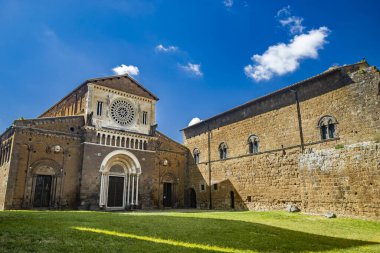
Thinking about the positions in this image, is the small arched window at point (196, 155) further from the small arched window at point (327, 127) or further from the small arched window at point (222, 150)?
the small arched window at point (327, 127)

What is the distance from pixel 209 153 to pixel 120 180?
9457mm

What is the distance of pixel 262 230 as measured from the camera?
1169 centimetres

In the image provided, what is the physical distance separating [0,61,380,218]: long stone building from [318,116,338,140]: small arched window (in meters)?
0.07

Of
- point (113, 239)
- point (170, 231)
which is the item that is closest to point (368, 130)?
point (170, 231)

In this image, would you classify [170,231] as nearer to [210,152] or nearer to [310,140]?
[310,140]

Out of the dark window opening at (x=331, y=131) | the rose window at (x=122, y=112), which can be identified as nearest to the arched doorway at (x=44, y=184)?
the rose window at (x=122, y=112)

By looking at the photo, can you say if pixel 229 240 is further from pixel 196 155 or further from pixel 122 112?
pixel 196 155

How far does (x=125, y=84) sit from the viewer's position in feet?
95.0

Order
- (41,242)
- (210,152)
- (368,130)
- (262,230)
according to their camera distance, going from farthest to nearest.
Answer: (210,152)
(368,130)
(262,230)
(41,242)

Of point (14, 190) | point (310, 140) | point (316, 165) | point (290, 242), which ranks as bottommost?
point (290, 242)

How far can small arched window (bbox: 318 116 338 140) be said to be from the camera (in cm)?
1962

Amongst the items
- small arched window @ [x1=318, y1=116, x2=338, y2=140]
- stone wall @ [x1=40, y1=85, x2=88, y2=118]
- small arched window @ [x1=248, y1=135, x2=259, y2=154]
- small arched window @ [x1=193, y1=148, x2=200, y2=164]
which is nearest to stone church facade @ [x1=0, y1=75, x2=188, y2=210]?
stone wall @ [x1=40, y1=85, x2=88, y2=118]

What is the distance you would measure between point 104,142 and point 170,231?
17660 millimetres

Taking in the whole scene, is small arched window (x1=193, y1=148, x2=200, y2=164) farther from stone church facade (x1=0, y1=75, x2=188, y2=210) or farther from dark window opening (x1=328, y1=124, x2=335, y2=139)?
dark window opening (x1=328, y1=124, x2=335, y2=139)
